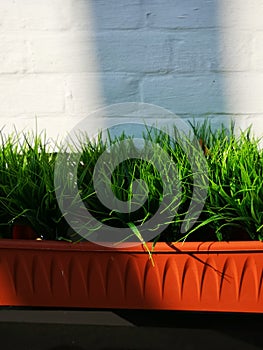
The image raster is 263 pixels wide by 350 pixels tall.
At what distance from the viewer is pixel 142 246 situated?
824mm

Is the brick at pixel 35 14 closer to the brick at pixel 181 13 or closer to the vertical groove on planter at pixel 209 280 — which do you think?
the brick at pixel 181 13

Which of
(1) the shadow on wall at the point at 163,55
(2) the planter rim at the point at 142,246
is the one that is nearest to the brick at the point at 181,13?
(1) the shadow on wall at the point at 163,55

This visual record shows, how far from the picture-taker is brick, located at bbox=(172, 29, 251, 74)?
116 cm

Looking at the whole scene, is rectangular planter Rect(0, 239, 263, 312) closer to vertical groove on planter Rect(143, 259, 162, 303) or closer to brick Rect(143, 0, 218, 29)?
vertical groove on planter Rect(143, 259, 162, 303)

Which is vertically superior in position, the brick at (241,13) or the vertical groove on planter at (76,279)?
the brick at (241,13)

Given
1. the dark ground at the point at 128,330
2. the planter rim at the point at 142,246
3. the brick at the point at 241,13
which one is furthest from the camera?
the brick at the point at 241,13

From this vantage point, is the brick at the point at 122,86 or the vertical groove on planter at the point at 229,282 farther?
the brick at the point at 122,86

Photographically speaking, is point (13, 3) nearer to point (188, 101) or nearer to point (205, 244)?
point (188, 101)

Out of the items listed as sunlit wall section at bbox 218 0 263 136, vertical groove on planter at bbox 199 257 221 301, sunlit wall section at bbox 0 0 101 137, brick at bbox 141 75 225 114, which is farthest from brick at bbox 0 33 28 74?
vertical groove on planter at bbox 199 257 221 301

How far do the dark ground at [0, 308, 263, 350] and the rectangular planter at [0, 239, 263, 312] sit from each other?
159 millimetres

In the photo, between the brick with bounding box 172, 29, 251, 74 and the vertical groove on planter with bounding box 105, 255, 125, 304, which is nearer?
the vertical groove on planter with bounding box 105, 255, 125, 304

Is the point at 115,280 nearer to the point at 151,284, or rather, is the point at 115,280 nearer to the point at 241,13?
the point at 151,284

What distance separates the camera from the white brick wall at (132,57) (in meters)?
1.16

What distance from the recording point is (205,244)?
814mm
